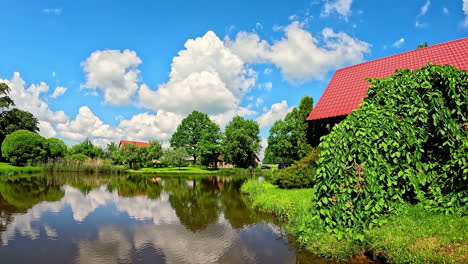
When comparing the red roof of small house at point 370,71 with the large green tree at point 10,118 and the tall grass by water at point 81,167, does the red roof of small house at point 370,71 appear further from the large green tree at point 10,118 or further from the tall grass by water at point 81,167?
the large green tree at point 10,118

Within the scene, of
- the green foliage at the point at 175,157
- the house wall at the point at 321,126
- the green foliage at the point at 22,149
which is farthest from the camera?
the green foliage at the point at 175,157

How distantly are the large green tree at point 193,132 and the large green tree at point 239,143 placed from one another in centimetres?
390

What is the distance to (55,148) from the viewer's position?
51438 millimetres

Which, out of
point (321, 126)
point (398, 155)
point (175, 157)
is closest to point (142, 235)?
point (398, 155)

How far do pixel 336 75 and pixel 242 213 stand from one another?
13.6 m

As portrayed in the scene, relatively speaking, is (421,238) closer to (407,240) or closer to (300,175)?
(407,240)

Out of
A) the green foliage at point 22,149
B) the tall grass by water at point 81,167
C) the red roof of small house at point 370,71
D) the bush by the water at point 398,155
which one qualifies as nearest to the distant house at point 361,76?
the red roof of small house at point 370,71

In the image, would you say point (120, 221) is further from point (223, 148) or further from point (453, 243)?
point (223, 148)

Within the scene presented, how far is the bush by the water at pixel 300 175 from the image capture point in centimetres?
1630

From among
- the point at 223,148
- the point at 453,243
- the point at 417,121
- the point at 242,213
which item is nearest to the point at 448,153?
the point at 417,121

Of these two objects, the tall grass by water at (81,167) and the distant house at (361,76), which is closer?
the distant house at (361,76)

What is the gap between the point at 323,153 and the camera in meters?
6.66

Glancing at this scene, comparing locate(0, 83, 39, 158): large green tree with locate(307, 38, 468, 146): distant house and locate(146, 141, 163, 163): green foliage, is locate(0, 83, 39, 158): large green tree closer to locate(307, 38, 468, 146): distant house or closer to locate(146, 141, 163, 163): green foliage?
locate(146, 141, 163, 163): green foliage

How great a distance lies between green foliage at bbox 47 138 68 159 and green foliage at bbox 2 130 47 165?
12.8 ft
